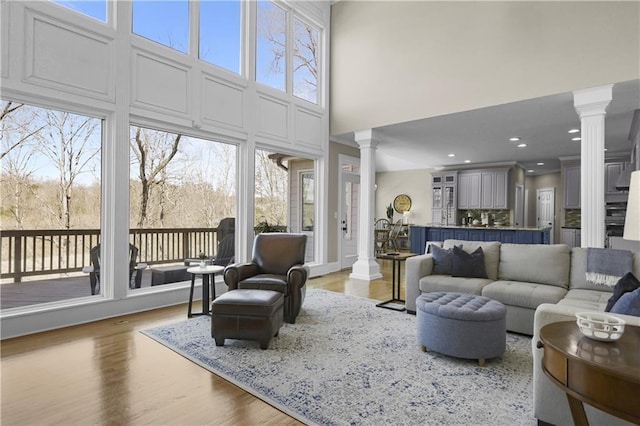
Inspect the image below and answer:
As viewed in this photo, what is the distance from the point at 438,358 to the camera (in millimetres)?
2898

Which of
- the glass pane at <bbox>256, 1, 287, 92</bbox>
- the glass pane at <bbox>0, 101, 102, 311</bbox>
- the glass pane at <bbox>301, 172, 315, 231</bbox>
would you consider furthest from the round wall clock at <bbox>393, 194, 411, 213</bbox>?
the glass pane at <bbox>0, 101, 102, 311</bbox>

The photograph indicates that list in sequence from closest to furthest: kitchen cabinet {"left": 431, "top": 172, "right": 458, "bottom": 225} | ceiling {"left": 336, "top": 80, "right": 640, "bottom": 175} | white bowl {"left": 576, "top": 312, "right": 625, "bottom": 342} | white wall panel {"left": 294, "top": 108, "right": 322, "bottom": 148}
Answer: white bowl {"left": 576, "top": 312, "right": 625, "bottom": 342} → ceiling {"left": 336, "top": 80, "right": 640, "bottom": 175} → white wall panel {"left": 294, "top": 108, "right": 322, "bottom": 148} → kitchen cabinet {"left": 431, "top": 172, "right": 458, "bottom": 225}

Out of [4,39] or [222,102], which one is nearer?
[4,39]

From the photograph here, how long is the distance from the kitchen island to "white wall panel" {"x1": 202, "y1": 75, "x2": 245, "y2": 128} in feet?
19.7

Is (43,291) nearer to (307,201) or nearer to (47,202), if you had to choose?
(47,202)

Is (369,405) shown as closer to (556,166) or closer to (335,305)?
(335,305)

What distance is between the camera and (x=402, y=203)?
40.0ft

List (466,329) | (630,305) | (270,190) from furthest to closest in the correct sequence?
(270,190) → (466,329) → (630,305)

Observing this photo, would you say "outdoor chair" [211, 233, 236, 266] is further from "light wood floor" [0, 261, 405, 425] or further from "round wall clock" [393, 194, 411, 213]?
"round wall clock" [393, 194, 411, 213]

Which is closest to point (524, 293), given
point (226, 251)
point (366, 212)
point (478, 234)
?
Answer: point (366, 212)

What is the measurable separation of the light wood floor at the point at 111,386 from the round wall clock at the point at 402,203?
9.90 meters

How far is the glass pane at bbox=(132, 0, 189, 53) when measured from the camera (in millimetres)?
4242

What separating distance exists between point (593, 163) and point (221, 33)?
5.16 m

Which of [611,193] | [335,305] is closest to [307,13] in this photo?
[335,305]
